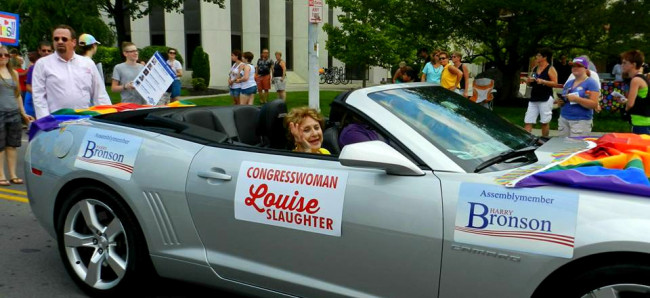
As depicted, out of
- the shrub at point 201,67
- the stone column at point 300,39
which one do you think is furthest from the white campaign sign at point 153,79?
the stone column at point 300,39

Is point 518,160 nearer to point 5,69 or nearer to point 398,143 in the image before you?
point 398,143

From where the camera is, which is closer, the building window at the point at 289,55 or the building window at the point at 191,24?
the building window at the point at 191,24

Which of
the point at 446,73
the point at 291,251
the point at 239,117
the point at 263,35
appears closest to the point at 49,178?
the point at 239,117

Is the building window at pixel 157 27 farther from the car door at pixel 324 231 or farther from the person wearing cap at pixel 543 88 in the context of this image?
the car door at pixel 324 231

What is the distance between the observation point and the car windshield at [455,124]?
110 inches

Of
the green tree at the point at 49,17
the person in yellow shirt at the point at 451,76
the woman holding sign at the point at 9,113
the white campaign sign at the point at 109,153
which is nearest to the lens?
the white campaign sign at the point at 109,153

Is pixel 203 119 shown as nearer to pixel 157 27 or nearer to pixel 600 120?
pixel 600 120

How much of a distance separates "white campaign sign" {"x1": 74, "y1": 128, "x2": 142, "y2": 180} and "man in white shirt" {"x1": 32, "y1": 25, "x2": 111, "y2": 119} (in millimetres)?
2331

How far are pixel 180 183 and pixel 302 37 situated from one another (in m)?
35.9

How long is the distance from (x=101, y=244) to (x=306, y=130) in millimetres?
1472

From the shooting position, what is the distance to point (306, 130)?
3475 millimetres

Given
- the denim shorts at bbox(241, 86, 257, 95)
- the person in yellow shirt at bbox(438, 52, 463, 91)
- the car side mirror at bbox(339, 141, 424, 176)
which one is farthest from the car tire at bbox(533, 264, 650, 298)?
the denim shorts at bbox(241, 86, 257, 95)

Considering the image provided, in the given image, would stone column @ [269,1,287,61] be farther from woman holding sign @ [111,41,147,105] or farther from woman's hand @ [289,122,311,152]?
woman's hand @ [289,122,311,152]

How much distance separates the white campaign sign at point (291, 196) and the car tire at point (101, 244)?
2.75ft
